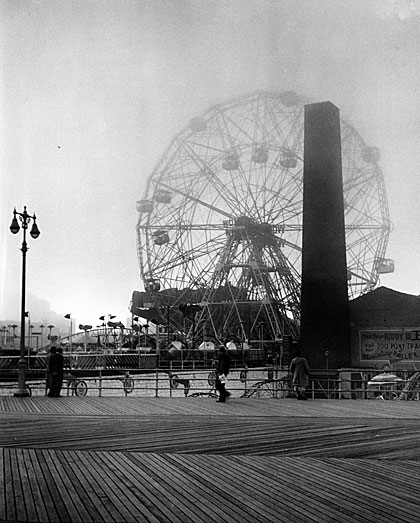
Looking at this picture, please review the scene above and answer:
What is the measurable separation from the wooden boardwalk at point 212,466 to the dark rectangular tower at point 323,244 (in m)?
7.44

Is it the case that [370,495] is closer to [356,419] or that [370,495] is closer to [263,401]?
[356,419]

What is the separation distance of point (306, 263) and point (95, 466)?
15.0 metres

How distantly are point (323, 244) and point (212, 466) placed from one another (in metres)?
14.7

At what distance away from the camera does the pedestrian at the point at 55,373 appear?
18312 mm

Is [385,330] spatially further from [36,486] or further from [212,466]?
[36,486]

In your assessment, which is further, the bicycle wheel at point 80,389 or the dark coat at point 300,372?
the bicycle wheel at point 80,389

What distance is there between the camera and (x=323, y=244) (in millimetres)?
22281

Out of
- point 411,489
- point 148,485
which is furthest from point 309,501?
point 148,485

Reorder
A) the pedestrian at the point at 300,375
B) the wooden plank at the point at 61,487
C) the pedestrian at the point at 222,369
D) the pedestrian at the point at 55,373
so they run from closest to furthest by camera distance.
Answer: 1. the wooden plank at the point at 61,487
2. the pedestrian at the point at 222,369
3. the pedestrian at the point at 300,375
4. the pedestrian at the point at 55,373

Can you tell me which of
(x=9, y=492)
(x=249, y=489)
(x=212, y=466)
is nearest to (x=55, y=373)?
(x=212, y=466)

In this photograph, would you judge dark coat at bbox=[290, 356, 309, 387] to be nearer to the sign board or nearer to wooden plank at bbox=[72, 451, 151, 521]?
the sign board

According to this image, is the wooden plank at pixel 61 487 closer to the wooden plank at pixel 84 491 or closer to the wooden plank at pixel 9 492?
the wooden plank at pixel 84 491

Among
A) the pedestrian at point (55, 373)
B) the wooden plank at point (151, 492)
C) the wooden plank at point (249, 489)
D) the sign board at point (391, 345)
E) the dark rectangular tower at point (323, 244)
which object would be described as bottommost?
the wooden plank at point (249, 489)

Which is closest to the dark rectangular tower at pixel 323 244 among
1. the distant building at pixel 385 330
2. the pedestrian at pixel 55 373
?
the distant building at pixel 385 330
